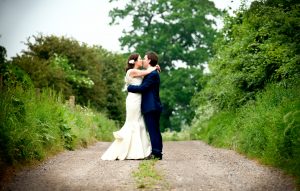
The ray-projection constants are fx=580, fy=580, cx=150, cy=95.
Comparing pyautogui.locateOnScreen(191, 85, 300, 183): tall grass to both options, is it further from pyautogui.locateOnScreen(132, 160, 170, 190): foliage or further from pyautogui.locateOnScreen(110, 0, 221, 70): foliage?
pyautogui.locateOnScreen(110, 0, 221, 70): foliage

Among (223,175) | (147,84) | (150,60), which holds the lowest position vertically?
(223,175)

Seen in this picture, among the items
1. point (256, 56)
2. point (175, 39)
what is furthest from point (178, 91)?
point (256, 56)

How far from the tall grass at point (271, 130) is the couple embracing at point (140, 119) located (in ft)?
7.78

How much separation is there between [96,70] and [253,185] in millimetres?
25022

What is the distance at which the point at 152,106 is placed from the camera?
1367 centimetres

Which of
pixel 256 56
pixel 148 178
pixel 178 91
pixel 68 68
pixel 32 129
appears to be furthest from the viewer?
pixel 178 91

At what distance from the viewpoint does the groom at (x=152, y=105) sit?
535 inches

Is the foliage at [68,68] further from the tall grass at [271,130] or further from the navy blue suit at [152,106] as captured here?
the navy blue suit at [152,106]

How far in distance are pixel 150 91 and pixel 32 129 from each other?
2952 mm

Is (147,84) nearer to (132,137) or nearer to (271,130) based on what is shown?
(132,137)

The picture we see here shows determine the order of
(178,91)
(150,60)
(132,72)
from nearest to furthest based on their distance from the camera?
(150,60) < (132,72) < (178,91)

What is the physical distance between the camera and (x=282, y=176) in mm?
10016

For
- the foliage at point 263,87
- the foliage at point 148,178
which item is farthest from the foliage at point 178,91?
the foliage at point 148,178

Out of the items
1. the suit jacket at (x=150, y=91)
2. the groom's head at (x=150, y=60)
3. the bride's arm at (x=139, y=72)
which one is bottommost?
the suit jacket at (x=150, y=91)
